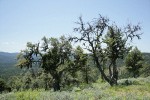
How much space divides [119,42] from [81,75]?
39260mm

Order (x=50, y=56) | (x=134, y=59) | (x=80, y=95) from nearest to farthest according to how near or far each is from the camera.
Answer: (x=80, y=95), (x=50, y=56), (x=134, y=59)

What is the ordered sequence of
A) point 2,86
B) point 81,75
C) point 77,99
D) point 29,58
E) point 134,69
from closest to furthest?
point 77,99 → point 29,58 → point 134,69 → point 81,75 → point 2,86

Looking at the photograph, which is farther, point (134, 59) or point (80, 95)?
point (134, 59)

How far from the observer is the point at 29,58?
149ft

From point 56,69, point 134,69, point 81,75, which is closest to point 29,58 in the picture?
point 56,69

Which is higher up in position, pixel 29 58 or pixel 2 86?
pixel 29 58

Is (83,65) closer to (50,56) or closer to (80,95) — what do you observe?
(50,56)

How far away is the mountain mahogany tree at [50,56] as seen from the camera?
4516 cm

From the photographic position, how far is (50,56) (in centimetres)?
4556

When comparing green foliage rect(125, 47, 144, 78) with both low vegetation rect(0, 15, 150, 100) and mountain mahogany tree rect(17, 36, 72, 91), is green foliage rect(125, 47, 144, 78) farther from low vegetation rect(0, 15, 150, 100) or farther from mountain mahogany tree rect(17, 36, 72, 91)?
mountain mahogany tree rect(17, 36, 72, 91)

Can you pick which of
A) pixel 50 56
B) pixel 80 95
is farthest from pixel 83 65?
pixel 80 95

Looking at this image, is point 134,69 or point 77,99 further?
point 134,69

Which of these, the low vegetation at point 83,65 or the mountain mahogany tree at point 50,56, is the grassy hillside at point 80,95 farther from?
the mountain mahogany tree at point 50,56

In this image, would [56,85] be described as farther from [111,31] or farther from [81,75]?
[81,75]
